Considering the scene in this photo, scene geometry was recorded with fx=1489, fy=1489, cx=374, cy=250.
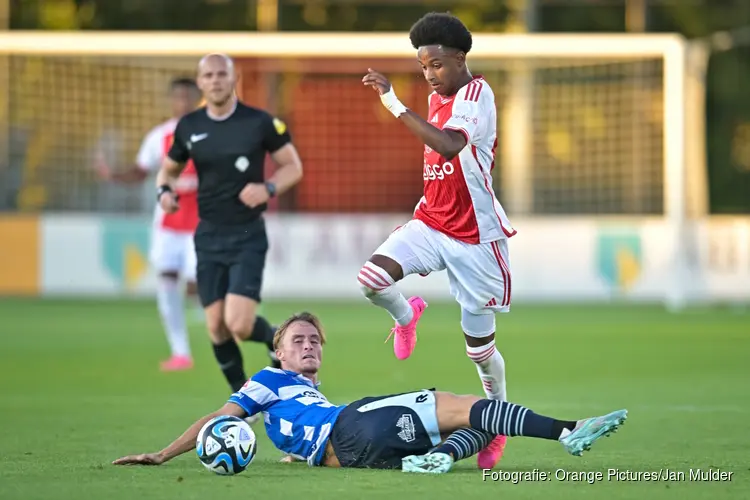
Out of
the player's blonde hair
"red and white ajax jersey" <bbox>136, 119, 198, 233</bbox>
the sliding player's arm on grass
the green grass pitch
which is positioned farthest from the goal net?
the sliding player's arm on grass

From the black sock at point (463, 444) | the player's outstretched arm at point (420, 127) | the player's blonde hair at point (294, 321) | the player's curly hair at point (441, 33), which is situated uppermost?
the player's curly hair at point (441, 33)

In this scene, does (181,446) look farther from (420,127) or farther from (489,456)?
(420,127)

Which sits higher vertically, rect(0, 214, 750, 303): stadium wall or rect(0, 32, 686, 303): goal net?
rect(0, 32, 686, 303): goal net

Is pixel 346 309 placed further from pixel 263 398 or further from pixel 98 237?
pixel 263 398

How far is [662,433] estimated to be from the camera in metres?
9.32

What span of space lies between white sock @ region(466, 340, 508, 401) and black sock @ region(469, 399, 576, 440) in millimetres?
1215

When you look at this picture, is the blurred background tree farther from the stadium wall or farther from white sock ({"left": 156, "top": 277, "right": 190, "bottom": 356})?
white sock ({"left": 156, "top": 277, "right": 190, "bottom": 356})

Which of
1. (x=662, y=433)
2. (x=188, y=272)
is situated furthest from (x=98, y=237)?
(x=662, y=433)

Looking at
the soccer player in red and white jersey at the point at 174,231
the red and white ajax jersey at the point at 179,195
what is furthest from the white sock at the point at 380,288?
the red and white ajax jersey at the point at 179,195

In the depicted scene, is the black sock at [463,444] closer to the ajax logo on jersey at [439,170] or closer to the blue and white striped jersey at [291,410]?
the blue and white striped jersey at [291,410]

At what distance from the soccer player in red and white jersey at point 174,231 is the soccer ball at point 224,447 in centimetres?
676

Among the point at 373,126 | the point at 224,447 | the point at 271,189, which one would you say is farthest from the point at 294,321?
the point at 373,126

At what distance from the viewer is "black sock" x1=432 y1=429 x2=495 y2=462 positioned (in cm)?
730

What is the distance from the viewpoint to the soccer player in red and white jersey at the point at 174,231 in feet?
45.9
